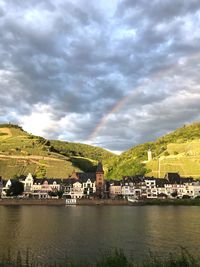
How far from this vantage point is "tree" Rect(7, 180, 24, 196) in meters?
156

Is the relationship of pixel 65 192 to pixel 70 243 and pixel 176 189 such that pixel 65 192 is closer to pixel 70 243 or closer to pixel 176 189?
pixel 176 189

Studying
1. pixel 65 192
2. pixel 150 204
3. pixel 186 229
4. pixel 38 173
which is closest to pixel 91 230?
pixel 186 229

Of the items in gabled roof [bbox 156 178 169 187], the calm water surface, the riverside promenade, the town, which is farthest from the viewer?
gabled roof [bbox 156 178 169 187]

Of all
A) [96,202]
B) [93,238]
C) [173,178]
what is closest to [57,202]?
[96,202]

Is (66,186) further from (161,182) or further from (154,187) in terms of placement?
(161,182)

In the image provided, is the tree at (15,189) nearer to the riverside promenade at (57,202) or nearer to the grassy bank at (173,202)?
the riverside promenade at (57,202)

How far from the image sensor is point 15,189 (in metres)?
157

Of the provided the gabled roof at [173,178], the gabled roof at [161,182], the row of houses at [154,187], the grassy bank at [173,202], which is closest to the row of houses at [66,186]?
the row of houses at [154,187]

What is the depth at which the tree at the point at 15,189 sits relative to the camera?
156050mm

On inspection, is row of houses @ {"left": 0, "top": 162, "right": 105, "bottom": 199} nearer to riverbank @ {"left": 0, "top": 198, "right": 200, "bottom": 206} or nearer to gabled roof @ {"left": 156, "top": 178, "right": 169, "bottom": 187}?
gabled roof @ {"left": 156, "top": 178, "right": 169, "bottom": 187}

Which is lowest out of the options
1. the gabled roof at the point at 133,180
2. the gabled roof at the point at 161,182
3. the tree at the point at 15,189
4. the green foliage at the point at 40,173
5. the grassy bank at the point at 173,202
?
the grassy bank at the point at 173,202

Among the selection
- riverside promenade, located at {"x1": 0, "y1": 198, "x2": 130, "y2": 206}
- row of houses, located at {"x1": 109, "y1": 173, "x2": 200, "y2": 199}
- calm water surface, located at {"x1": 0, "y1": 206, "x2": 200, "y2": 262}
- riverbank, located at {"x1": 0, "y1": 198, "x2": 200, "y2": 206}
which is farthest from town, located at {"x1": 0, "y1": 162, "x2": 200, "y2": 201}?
calm water surface, located at {"x1": 0, "y1": 206, "x2": 200, "y2": 262}

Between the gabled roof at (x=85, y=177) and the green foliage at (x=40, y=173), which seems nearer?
the gabled roof at (x=85, y=177)

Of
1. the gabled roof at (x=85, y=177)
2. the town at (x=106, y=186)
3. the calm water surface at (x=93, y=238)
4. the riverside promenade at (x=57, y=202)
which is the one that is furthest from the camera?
the gabled roof at (x=85, y=177)
